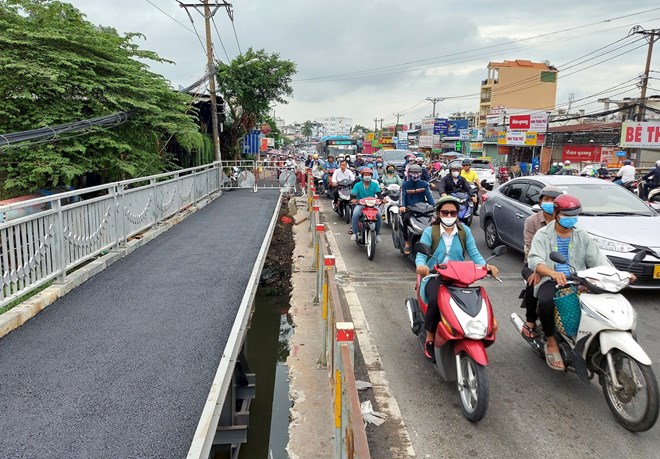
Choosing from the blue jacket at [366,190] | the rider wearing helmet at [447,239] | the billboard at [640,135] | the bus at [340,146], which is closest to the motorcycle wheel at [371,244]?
the blue jacket at [366,190]

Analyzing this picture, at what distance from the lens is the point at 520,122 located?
129ft

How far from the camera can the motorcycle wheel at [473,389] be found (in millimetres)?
3887

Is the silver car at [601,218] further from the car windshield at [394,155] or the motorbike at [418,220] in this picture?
the car windshield at [394,155]

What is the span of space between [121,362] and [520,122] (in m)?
39.6

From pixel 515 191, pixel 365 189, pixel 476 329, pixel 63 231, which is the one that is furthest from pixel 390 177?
pixel 476 329

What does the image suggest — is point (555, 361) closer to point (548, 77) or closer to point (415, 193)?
point (415, 193)

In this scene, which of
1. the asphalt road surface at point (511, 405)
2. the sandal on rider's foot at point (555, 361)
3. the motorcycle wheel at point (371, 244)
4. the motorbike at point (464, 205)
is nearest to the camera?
the asphalt road surface at point (511, 405)

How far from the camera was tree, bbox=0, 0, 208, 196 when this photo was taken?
10.4m

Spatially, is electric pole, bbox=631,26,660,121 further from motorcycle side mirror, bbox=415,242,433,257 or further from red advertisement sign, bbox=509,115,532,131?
motorcycle side mirror, bbox=415,242,433,257

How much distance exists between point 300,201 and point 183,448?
18085mm

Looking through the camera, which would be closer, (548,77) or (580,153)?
(580,153)

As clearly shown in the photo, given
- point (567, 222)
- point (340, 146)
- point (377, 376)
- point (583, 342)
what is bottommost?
point (377, 376)

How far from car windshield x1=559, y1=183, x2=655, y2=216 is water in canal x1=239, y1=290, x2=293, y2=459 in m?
5.07

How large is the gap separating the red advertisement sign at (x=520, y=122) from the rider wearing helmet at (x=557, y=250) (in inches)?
1450
